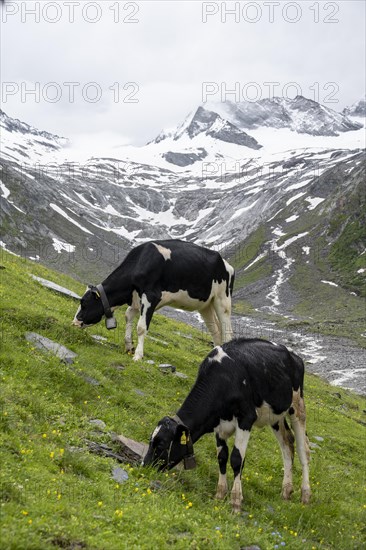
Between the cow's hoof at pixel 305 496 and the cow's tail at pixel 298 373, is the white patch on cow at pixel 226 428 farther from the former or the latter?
the cow's hoof at pixel 305 496

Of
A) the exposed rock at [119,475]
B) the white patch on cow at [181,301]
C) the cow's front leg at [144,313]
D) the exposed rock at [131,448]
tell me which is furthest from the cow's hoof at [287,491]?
the white patch on cow at [181,301]

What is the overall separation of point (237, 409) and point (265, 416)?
1.00 meters

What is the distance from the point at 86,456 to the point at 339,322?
342 feet

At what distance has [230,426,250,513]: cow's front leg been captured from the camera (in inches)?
400

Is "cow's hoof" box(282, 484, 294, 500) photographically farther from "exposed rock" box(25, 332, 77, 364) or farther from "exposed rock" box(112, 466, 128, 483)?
"exposed rock" box(25, 332, 77, 364)

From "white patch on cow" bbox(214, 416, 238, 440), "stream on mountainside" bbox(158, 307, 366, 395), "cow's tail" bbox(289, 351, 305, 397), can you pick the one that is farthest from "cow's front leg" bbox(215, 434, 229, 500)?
"stream on mountainside" bbox(158, 307, 366, 395)

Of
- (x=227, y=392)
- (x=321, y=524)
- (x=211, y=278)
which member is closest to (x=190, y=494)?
(x=227, y=392)

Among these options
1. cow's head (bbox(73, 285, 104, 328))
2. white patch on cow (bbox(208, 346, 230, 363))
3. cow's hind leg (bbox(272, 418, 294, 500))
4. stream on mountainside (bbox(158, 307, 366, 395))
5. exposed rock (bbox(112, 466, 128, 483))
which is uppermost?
white patch on cow (bbox(208, 346, 230, 363))

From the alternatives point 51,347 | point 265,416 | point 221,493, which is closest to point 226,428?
point 265,416

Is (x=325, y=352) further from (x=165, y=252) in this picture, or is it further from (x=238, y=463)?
(x=238, y=463)

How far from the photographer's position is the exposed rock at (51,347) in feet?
48.8

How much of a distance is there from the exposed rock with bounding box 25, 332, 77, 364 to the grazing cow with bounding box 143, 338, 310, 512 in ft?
16.8

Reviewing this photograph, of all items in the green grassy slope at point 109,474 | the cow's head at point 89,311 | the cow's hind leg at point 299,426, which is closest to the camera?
the green grassy slope at point 109,474

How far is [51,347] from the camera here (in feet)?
50.4
